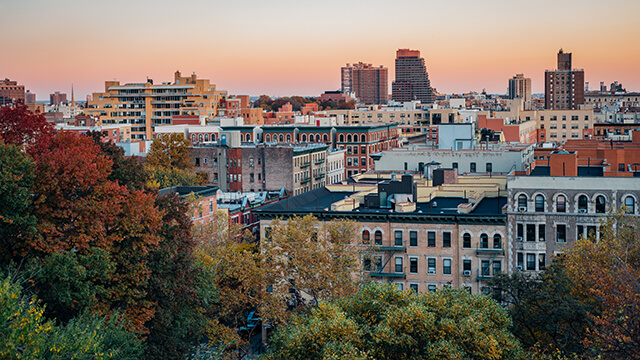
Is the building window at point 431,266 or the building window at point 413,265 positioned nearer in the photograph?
the building window at point 431,266

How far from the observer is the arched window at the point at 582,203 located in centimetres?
6500

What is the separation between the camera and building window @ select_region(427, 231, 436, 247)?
65.9 m

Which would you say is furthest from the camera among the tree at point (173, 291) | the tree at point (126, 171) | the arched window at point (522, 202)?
the arched window at point (522, 202)

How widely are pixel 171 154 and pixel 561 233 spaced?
2735 inches

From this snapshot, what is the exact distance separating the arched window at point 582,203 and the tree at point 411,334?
1123 inches

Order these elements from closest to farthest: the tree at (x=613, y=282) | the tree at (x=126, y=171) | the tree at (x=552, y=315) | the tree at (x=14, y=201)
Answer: the tree at (x=613, y=282) < the tree at (x=14, y=201) < the tree at (x=552, y=315) < the tree at (x=126, y=171)

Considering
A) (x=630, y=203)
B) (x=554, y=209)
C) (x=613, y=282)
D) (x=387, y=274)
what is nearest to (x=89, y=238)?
(x=613, y=282)

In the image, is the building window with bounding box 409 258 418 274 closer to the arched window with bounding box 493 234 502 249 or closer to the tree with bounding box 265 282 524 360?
the arched window with bounding box 493 234 502 249

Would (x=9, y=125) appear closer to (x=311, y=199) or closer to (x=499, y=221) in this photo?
(x=311, y=199)

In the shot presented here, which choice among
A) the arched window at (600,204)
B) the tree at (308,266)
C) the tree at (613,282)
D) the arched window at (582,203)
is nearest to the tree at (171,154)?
the tree at (308,266)

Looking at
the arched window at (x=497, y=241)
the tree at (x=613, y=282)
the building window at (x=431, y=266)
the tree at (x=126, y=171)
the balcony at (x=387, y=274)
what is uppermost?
the tree at (x=126, y=171)

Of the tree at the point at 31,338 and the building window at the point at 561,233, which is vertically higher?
the tree at the point at 31,338

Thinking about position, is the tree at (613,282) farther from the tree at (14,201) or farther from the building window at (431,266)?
the tree at (14,201)

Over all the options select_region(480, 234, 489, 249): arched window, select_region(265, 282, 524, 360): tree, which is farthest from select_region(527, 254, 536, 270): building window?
select_region(265, 282, 524, 360): tree
